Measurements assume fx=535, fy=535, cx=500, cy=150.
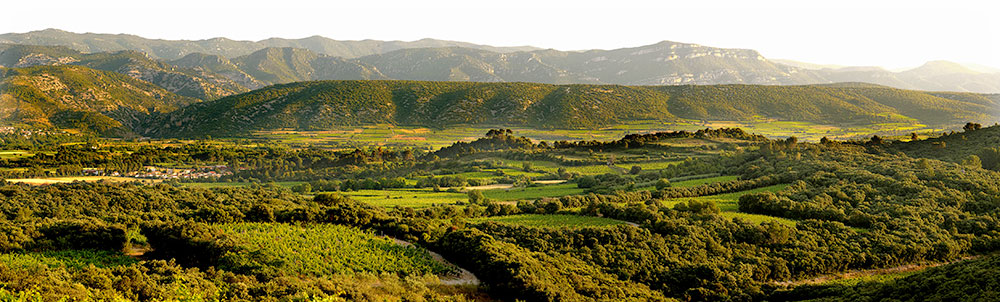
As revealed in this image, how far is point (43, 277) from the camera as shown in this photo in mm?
17578

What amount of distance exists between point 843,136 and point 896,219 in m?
107

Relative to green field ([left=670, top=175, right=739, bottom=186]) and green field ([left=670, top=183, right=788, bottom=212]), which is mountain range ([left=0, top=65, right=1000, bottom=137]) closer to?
green field ([left=670, top=175, right=739, bottom=186])

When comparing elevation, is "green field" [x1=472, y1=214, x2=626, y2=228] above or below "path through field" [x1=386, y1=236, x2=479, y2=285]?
below

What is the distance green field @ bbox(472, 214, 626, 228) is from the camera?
136 feet

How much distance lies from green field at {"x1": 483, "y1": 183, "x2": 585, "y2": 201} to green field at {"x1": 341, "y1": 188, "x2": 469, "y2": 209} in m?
4.05

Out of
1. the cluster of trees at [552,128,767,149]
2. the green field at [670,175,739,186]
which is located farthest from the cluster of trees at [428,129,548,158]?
the green field at [670,175,739,186]

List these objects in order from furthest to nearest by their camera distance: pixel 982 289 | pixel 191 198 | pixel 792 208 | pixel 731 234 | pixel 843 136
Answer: pixel 843 136, pixel 191 198, pixel 792 208, pixel 731 234, pixel 982 289

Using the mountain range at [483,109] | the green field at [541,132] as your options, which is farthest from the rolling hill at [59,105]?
the green field at [541,132]

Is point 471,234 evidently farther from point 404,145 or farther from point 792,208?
point 404,145

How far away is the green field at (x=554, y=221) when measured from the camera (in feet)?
136

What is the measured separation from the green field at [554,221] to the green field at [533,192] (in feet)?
47.8

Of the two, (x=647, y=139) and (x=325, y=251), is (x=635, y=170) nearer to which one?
(x=647, y=139)

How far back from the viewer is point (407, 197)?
62.6 meters

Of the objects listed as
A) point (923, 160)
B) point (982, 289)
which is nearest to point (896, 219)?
point (982, 289)
